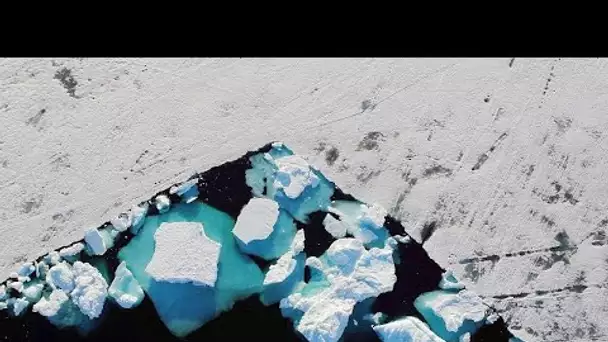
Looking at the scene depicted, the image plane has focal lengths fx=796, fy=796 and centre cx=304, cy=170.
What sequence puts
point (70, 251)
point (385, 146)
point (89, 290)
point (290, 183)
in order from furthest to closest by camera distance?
1. point (385, 146)
2. point (290, 183)
3. point (70, 251)
4. point (89, 290)

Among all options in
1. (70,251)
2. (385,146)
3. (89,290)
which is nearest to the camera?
(89,290)

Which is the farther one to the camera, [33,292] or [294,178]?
[294,178]

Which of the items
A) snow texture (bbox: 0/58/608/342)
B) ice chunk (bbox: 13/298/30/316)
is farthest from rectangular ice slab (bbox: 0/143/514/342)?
snow texture (bbox: 0/58/608/342)

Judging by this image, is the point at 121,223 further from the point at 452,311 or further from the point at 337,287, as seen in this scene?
the point at 452,311

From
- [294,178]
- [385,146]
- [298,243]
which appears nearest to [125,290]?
[298,243]

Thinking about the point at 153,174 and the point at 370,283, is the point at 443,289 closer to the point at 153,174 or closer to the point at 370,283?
the point at 370,283

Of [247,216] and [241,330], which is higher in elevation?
[247,216]

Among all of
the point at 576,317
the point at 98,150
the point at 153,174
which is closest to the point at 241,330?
the point at 153,174
